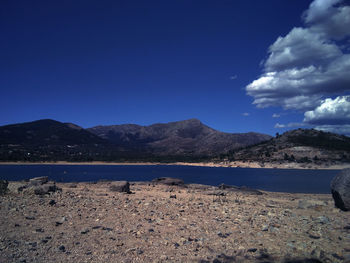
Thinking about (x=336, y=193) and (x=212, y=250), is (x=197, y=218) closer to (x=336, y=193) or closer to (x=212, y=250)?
(x=212, y=250)


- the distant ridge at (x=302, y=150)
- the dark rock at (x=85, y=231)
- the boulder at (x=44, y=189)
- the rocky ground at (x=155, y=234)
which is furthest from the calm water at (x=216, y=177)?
the dark rock at (x=85, y=231)

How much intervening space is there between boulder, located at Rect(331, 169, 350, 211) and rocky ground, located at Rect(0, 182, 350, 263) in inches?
128

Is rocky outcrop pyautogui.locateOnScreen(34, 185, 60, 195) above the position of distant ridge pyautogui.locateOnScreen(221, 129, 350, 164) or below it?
below

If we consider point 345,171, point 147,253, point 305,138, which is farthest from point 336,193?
point 305,138

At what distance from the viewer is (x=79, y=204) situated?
1293 cm

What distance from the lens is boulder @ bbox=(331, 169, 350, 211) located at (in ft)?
53.4

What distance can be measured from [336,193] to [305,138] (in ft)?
409

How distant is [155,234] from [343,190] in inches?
502

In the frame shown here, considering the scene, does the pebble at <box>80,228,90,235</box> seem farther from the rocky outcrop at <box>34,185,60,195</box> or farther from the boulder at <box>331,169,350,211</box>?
the boulder at <box>331,169,350,211</box>

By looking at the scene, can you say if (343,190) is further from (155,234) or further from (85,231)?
(85,231)

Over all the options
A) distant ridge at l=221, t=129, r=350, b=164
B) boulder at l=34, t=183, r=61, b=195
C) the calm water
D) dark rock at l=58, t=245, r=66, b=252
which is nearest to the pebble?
dark rock at l=58, t=245, r=66, b=252

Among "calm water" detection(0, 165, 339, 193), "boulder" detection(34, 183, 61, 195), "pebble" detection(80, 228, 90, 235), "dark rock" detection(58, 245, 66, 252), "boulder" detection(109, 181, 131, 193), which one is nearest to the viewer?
"dark rock" detection(58, 245, 66, 252)

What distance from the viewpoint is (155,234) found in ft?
30.9

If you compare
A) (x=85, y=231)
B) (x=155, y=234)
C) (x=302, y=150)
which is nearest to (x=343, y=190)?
(x=155, y=234)
